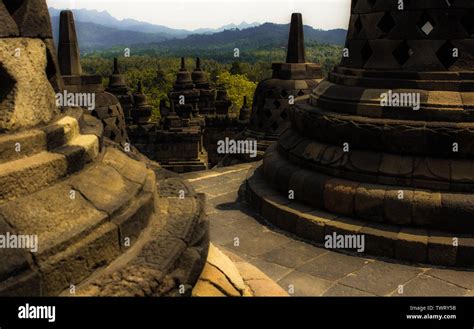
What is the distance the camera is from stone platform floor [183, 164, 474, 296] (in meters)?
3.88

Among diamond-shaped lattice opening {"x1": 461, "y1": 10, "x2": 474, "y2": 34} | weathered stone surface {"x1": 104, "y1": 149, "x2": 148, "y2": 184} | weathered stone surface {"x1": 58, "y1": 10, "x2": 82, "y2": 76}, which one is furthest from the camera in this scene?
weathered stone surface {"x1": 58, "y1": 10, "x2": 82, "y2": 76}

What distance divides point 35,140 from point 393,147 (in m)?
3.70

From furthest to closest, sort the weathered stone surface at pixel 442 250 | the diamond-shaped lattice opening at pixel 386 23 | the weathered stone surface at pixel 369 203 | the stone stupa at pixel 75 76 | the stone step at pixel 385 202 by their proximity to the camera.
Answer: the stone stupa at pixel 75 76, the diamond-shaped lattice opening at pixel 386 23, the weathered stone surface at pixel 369 203, the stone step at pixel 385 202, the weathered stone surface at pixel 442 250

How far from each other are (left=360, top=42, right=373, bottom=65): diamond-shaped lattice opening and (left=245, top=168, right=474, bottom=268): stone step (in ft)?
6.79

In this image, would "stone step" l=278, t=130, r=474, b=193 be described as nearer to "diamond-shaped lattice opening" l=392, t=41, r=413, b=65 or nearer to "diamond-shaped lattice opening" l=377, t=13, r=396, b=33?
"diamond-shaped lattice opening" l=392, t=41, r=413, b=65

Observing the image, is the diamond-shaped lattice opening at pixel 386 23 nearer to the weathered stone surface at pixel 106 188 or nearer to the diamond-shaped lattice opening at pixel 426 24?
the diamond-shaped lattice opening at pixel 426 24

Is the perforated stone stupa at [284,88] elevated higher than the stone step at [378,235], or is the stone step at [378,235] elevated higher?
the perforated stone stupa at [284,88]

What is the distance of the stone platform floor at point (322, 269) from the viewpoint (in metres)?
3.88

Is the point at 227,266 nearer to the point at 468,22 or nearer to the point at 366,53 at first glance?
the point at 366,53

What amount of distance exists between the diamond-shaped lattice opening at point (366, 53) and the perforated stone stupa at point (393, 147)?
1cm

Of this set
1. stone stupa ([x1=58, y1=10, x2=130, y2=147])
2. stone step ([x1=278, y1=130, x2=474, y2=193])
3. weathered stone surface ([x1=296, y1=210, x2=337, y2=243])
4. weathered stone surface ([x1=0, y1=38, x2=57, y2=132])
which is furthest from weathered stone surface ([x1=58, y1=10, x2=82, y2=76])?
weathered stone surface ([x1=0, y1=38, x2=57, y2=132])

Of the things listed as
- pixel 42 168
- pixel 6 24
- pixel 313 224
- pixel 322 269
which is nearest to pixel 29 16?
pixel 6 24

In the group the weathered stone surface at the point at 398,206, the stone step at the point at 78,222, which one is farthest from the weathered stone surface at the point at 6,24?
the weathered stone surface at the point at 398,206

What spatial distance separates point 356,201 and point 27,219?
3.47 meters
